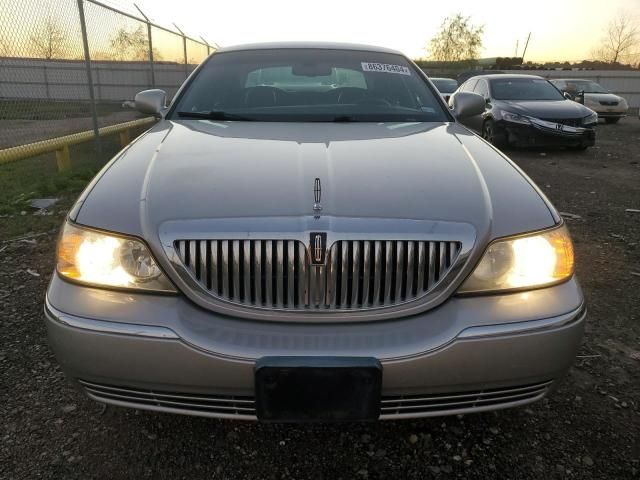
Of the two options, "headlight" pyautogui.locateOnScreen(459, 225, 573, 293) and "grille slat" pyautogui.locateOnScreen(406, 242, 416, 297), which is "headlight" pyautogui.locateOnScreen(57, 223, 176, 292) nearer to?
"grille slat" pyautogui.locateOnScreen(406, 242, 416, 297)

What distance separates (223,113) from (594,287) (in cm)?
254

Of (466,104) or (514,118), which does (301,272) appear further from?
(514,118)

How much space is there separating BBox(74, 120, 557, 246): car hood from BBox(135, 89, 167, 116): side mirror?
0.92m

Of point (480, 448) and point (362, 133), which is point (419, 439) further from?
point (362, 133)

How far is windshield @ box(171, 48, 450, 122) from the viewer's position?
2.76m

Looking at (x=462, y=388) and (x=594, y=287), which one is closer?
(x=462, y=388)

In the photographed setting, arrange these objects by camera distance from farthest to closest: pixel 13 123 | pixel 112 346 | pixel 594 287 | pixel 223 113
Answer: pixel 13 123 → pixel 594 287 → pixel 223 113 → pixel 112 346

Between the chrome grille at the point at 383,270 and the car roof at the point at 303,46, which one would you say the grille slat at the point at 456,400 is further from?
the car roof at the point at 303,46

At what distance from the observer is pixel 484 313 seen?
156 centimetres

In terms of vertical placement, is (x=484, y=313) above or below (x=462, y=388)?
above

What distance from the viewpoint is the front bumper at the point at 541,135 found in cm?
868

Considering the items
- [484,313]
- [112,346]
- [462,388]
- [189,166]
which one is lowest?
[462,388]

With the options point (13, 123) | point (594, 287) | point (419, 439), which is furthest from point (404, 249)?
point (13, 123)

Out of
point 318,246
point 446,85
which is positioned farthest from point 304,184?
point 446,85
